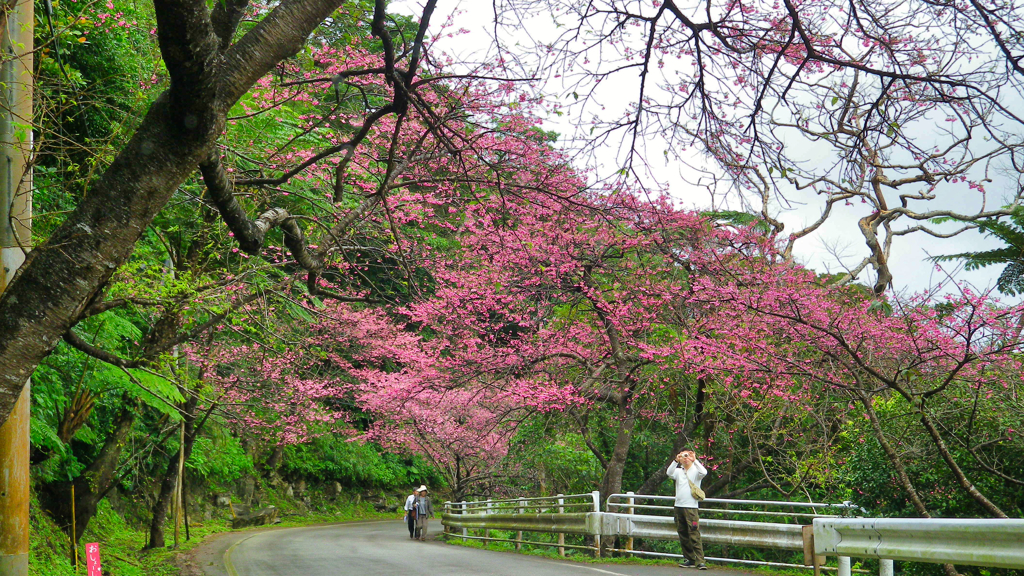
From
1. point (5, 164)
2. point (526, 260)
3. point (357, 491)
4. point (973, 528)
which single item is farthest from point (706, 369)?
point (357, 491)

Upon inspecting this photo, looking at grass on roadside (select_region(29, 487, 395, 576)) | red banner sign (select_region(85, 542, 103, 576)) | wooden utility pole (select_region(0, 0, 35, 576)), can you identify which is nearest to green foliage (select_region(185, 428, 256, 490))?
grass on roadside (select_region(29, 487, 395, 576))

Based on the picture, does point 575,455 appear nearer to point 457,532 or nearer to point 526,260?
point 457,532

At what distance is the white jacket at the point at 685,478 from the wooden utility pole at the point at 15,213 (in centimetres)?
810

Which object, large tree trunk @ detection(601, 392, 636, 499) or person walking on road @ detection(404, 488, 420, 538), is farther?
person walking on road @ detection(404, 488, 420, 538)

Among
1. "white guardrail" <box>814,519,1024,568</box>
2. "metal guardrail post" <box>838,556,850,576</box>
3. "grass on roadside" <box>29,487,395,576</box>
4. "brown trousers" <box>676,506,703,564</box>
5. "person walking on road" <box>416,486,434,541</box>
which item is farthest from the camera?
"person walking on road" <box>416,486,434,541</box>

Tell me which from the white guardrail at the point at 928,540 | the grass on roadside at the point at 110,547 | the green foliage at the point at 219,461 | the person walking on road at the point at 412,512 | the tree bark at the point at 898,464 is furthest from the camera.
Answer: the green foliage at the point at 219,461

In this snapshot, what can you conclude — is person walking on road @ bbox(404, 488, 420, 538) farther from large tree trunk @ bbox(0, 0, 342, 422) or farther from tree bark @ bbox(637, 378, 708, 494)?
large tree trunk @ bbox(0, 0, 342, 422)

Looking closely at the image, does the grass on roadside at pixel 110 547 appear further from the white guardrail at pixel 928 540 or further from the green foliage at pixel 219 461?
the white guardrail at pixel 928 540

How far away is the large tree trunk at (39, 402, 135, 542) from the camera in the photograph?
14836 millimetres

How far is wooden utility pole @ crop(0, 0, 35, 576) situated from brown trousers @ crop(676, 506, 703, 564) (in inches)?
324

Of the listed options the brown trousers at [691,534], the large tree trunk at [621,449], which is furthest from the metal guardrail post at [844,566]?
the large tree trunk at [621,449]

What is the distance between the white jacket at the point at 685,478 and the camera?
37.4 feet

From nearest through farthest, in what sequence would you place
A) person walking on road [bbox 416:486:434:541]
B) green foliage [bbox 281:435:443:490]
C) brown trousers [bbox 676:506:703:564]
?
brown trousers [bbox 676:506:703:564], person walking on road [bbox 416:486:434:541], green foliage [bbox 281:435:443:490]

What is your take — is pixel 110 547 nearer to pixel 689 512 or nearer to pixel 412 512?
pixel 412 512
